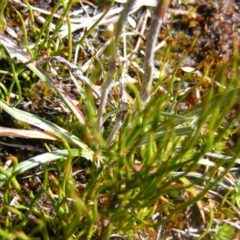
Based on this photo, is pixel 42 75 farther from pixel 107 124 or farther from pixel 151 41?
pixel 151 41

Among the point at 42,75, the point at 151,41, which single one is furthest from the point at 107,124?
the point at 151,41

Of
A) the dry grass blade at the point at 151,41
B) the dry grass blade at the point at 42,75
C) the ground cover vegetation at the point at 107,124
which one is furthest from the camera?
the dry grass blade at the point at 42,75

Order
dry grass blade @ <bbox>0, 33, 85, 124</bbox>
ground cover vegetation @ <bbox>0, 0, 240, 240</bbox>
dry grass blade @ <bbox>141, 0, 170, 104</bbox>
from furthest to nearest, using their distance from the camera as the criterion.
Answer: dry grass blade @ <bbox>0, 33, 85, 124</bbox> < ground cover vegetation @ <bbox>0, 0, 240, 240</bbox> < dry grass blade @ <bbox>141, 0, 170, 104</bbox>

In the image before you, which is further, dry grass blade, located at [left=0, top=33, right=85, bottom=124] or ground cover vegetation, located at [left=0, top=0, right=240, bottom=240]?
dry grass blade, located at [left=0, top=33, right=85, bottom=124]

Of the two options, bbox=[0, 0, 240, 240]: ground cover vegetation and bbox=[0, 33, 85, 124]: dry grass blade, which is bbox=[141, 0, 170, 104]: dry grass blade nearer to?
bbox=[0, 0, 240, 240]: ground cover vegetation

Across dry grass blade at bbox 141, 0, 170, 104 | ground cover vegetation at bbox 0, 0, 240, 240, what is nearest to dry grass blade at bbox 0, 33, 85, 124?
ground cover vegetation at bbox 0, 0, 240, 240

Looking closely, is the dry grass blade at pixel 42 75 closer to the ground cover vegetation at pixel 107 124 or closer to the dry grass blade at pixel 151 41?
the ground cover vegetation at pixel 107 124

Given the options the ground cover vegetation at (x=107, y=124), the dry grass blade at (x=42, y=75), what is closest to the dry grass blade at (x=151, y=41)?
the ground cover vegetation at (x=107, y=124)

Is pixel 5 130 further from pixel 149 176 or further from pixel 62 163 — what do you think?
pixel 149 176
